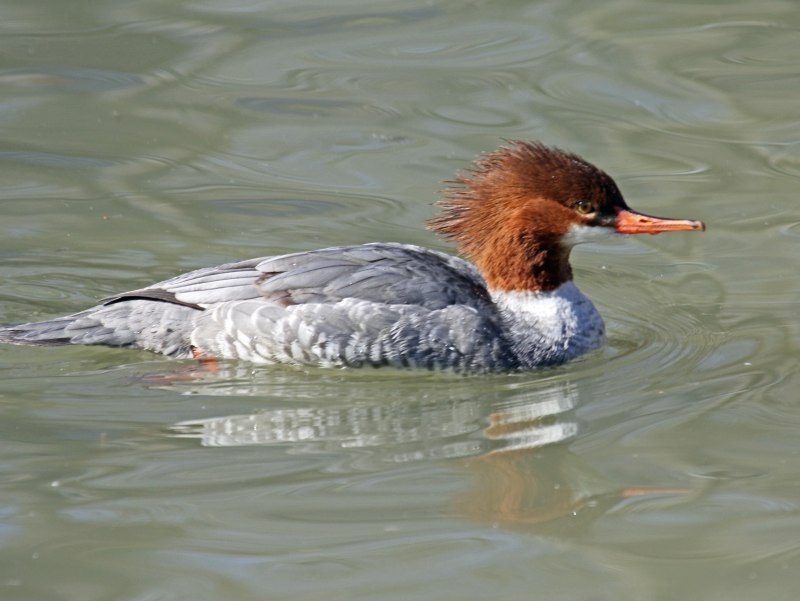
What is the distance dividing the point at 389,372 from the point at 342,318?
1.26 ft

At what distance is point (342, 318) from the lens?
7.59m

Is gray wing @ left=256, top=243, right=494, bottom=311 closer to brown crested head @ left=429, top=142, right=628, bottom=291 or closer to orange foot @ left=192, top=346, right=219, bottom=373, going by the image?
brown crested head @ left=429, top=142, right=628, bottom=291

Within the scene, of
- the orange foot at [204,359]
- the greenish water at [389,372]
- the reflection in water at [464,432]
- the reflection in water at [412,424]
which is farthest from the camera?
the orange foot at [204,359]

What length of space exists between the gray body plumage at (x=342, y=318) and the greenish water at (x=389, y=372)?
0.14 meters

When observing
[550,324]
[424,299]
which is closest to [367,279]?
[424,299]

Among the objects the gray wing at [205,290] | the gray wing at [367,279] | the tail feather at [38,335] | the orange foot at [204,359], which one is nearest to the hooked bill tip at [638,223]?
the gray wing at [367,279]

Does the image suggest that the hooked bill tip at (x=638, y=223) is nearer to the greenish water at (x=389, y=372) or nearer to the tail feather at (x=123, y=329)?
the greenish water at (x=389, y=372)

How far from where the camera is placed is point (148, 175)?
33.1ft

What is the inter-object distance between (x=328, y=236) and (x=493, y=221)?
1836 millimetres

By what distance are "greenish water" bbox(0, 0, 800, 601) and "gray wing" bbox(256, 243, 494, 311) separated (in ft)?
1.42

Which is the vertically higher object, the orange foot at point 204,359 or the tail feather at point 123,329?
the tail feather at point 123,329

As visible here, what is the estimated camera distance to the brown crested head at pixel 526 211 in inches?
300

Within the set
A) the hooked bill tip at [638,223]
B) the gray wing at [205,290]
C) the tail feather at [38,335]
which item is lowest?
the tail feather at [38,335]

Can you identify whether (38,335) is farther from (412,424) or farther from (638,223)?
(638,223)
